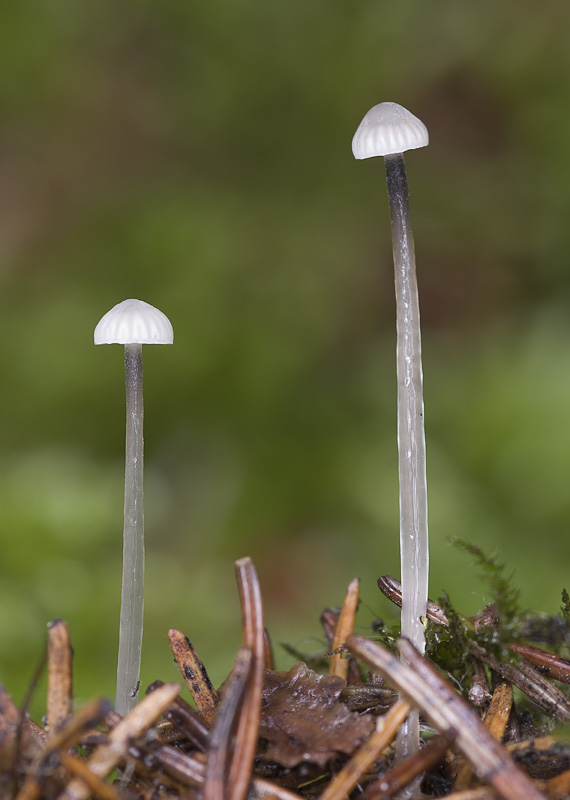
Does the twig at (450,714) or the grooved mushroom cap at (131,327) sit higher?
the grooved mushroom cap at (131,327)

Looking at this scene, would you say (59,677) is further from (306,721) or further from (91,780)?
(306,721)

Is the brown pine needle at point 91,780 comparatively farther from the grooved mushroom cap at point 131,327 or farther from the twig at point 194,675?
the grooved mushroom cap at point 131,327

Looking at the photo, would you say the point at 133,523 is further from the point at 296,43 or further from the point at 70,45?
the point at 70,45

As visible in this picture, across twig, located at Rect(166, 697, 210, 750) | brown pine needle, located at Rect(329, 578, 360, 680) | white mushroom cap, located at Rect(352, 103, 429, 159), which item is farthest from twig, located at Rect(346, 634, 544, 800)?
white mushroom cap, located at Rect(352, 103, 429, 159)

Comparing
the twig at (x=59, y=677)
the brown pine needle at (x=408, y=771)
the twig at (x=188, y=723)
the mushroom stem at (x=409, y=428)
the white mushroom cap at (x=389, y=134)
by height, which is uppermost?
the white mushroom cap at (x=389, y=134)

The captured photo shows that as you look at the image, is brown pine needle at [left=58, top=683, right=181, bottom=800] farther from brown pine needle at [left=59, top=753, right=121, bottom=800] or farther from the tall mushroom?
the tall mushroom

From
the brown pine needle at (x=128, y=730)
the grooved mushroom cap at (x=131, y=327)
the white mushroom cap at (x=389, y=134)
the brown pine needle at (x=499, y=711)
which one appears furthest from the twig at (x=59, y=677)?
the white mushroom cap at (x=389, y=134)

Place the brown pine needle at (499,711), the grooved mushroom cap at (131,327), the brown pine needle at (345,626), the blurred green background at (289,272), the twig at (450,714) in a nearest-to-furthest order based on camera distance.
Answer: the twig at (450,714), the brown pine needle at (499,711), the grooved mushroom cap at (131,327), the brown pine needle at (345,626), the blurred green background at (289,272)

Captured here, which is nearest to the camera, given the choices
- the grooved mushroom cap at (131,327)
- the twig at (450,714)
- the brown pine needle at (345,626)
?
the twig at (450,714)
